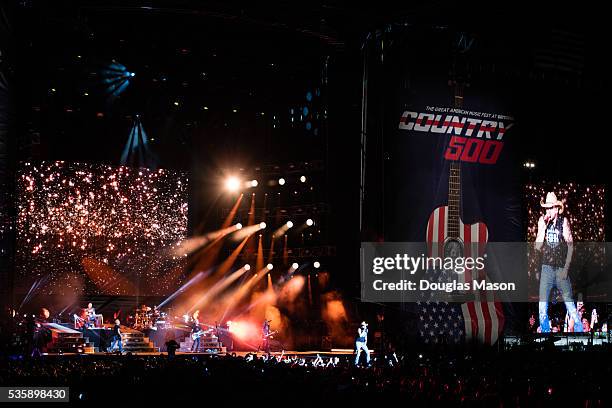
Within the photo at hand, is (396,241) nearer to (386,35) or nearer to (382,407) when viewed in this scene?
(386,35)

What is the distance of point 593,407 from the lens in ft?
22.7

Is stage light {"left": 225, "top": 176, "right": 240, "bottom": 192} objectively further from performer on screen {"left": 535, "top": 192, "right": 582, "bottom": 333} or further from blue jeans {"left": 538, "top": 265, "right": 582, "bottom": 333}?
blue jeans {"left": 538, "top": 265, "right": 582, "bottom": 333}

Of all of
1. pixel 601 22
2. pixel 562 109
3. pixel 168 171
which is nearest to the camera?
pixel 601 22

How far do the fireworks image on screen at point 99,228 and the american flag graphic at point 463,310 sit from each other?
9.19 m

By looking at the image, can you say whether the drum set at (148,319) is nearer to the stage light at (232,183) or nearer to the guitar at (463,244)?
the stage light at (232,183)

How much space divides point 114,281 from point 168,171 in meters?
3.82

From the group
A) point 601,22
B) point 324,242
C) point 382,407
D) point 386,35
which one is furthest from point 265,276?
point 382,407

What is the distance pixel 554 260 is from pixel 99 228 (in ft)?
44.2

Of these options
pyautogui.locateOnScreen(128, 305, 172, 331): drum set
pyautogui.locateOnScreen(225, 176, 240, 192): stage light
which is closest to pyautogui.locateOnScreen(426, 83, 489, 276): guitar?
pyautogui.locateOnScreen(225, 176, 240, 192): stage light

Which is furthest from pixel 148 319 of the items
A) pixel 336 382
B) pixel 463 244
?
pixel 336 382

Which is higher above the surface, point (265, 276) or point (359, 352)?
point (265, 276)

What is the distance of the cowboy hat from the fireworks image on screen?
1114cm

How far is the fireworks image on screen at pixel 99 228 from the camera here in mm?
25406

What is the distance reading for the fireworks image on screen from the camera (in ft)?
83.4
